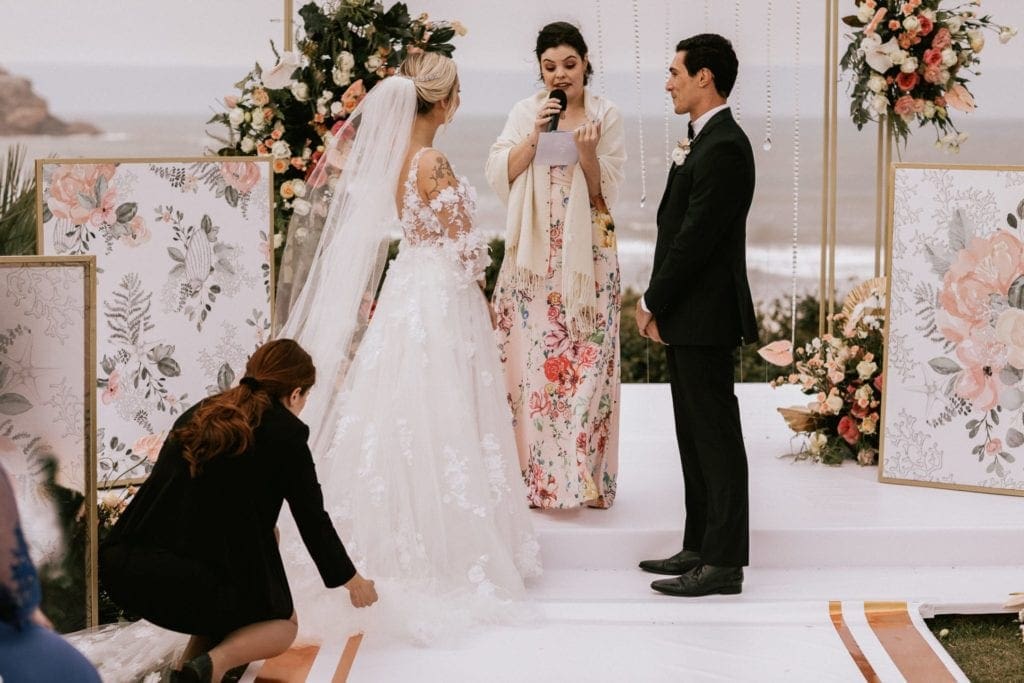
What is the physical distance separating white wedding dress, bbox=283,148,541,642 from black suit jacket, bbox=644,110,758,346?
2.06 feet

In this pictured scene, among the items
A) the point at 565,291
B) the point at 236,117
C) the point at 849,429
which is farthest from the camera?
the point at 849,429

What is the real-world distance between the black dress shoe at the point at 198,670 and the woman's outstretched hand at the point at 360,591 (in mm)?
447

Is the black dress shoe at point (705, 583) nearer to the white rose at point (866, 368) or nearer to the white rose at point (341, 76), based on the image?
the white rose at point (866, 368)

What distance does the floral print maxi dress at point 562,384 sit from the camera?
4.68 metres

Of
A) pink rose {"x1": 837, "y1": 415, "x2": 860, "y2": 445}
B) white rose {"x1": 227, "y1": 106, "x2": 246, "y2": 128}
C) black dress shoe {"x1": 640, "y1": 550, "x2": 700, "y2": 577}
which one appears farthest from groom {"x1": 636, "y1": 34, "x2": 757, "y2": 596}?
white rose {"x1": 227, "y1": 106, "x2": 246, "y2": 128}

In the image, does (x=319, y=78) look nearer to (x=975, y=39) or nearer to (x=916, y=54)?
(x=916, y=54)

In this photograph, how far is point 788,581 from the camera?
4371 mm

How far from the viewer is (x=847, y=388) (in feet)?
17.8

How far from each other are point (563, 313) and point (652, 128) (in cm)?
584

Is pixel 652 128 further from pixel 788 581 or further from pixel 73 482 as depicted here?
pixel 73 482

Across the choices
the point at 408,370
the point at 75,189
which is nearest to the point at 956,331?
the point at 408,370

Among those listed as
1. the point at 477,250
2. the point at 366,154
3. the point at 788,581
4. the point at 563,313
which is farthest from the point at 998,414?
the point at 366,154

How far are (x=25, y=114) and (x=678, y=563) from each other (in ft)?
24.3

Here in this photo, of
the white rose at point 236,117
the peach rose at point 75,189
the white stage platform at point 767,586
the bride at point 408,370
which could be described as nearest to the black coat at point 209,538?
the white stage platform at point 767,586
